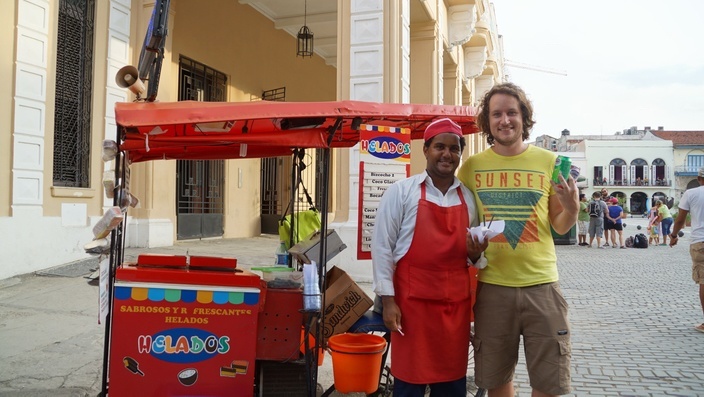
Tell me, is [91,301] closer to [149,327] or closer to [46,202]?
[46,202]

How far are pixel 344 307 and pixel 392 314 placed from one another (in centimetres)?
101

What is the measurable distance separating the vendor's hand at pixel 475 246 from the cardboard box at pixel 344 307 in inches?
43.5

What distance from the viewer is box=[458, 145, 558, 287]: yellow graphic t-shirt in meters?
2.75

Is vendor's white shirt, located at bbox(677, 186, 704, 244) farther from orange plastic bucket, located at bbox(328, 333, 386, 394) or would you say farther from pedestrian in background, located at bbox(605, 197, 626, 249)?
pedestrian in background, located at bbox(605, 197, 626, 249)

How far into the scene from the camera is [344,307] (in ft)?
12.4

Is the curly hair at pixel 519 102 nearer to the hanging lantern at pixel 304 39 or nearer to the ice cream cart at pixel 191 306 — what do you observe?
the ice cream cart at pixel 191 306

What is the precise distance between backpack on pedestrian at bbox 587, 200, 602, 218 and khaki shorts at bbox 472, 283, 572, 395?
16.1 metres

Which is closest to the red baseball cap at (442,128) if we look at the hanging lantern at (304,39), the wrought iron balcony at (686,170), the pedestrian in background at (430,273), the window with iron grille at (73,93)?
the pedestrian in background at (430,273)

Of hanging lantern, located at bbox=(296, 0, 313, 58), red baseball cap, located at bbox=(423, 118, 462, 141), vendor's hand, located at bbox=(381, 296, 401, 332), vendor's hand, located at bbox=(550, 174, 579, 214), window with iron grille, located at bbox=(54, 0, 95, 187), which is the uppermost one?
hanging lantern, located at bbox=(296, 0, 313, 58)

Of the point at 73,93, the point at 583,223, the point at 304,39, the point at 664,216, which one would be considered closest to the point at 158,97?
the point at 73,93

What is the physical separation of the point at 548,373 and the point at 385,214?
1128 millimetres

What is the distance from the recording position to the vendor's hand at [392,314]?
2830 mm

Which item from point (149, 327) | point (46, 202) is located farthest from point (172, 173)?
point (149, 327)

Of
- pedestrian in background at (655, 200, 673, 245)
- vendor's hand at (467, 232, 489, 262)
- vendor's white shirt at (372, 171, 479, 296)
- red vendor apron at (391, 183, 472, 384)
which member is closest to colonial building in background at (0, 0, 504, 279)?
vendor's white shirt at (372, 171, 479, 296)
